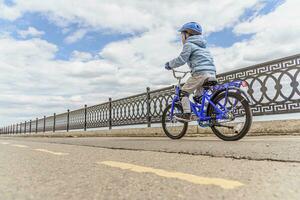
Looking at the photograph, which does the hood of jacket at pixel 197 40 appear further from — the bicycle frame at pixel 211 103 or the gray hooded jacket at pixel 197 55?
the bicycle frame at pixel 211 103

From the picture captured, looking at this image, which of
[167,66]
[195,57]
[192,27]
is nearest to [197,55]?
[195,57]

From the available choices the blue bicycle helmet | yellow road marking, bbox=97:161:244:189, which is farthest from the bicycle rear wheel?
yellow road marking, bbox=97:161:244:189

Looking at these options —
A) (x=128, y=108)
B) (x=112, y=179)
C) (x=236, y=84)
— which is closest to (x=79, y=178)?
(x=112, y=179)

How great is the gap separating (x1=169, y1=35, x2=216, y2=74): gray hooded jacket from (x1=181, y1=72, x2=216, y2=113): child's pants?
0.09 m

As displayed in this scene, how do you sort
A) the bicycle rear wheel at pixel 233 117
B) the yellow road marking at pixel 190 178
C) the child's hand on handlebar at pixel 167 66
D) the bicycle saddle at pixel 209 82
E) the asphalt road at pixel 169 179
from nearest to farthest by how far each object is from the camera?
the asphalt road at pixel 169 179 < the yellow road marking at pixel 190 178 < the bicycle rear wheel at pixel 233 117 < the bicycle saddle at pixel 209 82 < the child's hand on handlebar at pixel 167 66

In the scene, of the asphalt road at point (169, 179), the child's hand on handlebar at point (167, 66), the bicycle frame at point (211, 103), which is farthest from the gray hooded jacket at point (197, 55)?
the asphalt road at point (169, 179)

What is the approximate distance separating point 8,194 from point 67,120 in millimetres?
22039

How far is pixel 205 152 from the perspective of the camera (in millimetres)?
4121

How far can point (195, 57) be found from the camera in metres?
Result: 6.45

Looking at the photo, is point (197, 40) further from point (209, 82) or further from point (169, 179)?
point (169, 179)

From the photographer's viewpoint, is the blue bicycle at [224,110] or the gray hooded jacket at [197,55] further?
the gray hooded jacket at [197,55]

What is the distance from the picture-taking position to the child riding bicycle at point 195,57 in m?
6.37

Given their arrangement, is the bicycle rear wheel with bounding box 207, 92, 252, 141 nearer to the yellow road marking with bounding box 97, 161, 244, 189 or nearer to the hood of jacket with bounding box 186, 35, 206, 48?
the hood of jacket with bounding box 186, 35, 206, 48

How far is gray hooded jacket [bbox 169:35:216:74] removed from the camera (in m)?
6.38
